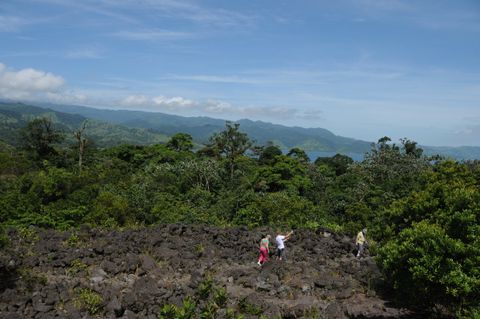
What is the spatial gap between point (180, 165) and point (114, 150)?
3075 centimetres

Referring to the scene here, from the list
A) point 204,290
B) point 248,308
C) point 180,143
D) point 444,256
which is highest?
point 444,256

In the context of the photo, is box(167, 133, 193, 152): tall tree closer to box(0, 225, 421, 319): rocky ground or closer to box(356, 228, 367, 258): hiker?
box(0, 225, 421, 319): rocky ground

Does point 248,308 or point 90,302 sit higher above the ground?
point 248,308

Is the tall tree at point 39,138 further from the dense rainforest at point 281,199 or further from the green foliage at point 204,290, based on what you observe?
the green foliage at point 204,290

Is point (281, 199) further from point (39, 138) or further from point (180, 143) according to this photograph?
point (180, 143)

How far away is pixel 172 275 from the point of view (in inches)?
707

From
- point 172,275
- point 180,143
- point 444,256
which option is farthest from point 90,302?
point 180,143

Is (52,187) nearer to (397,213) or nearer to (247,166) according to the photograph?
(397,213)

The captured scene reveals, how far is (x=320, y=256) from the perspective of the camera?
21.8 meters

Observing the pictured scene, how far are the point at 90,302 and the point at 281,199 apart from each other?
22.5 meters

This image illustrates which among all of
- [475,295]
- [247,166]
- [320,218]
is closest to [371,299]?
[475,295]

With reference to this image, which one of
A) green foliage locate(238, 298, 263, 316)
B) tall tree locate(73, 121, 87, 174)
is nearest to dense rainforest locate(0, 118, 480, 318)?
tall tree locate(73, 121, 87, 174)

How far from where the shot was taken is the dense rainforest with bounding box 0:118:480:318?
40.8ft

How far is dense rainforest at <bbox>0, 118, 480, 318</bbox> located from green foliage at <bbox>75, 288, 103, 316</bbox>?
3.31m
